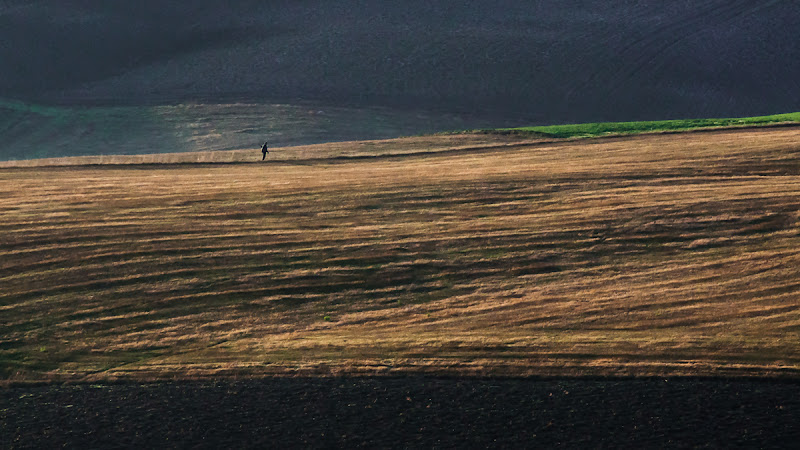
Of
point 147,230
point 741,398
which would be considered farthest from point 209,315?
point 741,398

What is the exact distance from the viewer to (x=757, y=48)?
4456 cm

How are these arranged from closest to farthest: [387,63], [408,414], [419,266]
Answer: [408,414], [419,266], [387,63]

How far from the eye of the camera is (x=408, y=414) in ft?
56.0

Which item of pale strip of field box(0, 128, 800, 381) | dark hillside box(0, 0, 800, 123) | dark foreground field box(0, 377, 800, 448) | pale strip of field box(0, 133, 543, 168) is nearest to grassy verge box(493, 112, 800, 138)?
pale strip of field box(0, 133, 543, 168)

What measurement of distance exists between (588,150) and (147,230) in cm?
1656

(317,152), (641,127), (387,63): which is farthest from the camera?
(387,63)

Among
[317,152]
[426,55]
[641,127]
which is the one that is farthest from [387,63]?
[641,127]

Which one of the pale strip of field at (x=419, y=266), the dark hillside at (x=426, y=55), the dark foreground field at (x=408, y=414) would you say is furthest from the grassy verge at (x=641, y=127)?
the dark foreground field at (x=408, y=414)

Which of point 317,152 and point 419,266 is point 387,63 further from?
point 419,266

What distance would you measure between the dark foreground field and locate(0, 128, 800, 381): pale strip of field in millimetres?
798

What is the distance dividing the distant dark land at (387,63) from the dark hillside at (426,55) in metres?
0.10

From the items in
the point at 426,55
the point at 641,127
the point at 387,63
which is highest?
the point at 426,55

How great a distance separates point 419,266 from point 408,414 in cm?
705

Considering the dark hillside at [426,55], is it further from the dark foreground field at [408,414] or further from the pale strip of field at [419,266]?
the dark foreground field at [408,414]
